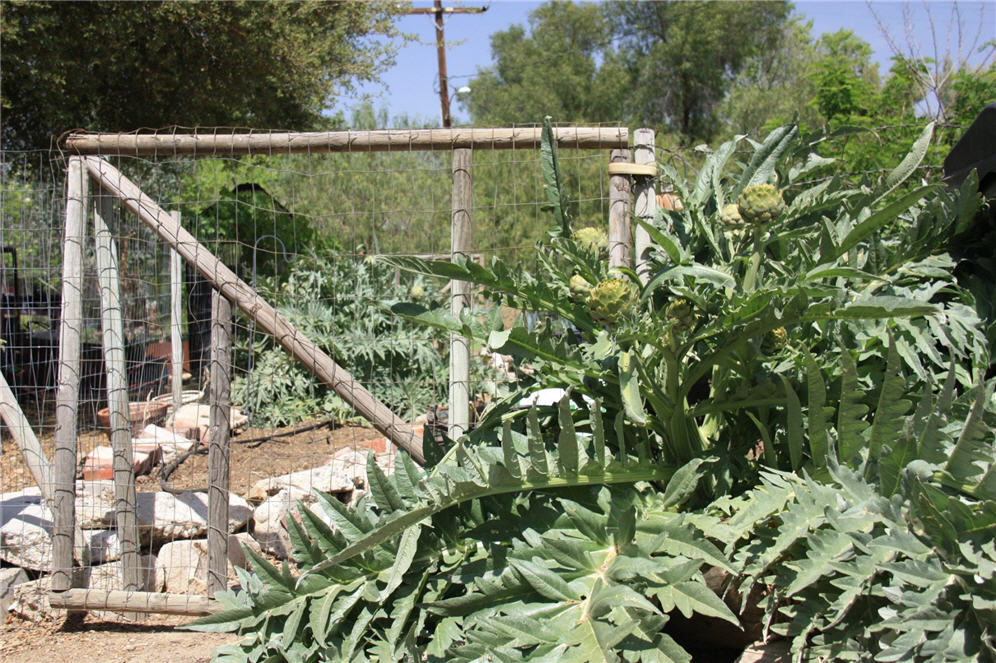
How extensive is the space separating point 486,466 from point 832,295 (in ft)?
3.04

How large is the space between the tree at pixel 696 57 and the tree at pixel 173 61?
16723 millimetres

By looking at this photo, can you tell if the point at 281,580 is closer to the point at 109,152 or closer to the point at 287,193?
the point at 109,152

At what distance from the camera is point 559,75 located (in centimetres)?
2769

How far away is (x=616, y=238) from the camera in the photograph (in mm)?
3219

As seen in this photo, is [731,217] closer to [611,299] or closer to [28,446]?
[611,299]

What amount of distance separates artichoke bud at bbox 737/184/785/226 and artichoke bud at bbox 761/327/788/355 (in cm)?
32

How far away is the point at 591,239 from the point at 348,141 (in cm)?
150

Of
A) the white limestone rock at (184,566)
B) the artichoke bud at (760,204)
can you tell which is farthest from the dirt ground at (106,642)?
the artichoke bud at (760,204)

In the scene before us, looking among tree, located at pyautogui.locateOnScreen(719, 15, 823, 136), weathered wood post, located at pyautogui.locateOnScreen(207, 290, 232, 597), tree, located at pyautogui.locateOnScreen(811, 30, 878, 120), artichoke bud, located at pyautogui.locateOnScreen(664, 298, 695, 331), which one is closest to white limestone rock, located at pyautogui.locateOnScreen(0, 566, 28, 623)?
weathered wood post, located at pyautogui.locateOnScreen(207, 290, 232, 597)

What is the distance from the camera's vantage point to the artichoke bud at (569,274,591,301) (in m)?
2.20

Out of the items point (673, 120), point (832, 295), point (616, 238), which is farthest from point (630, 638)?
point (673, 120)

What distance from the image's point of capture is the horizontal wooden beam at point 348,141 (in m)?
3.32

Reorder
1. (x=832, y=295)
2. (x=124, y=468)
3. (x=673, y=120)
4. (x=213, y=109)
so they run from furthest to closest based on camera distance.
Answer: (x=673, y=120) < (x=213, y=109) < (x=124, y=468) < (x=832, y=295)

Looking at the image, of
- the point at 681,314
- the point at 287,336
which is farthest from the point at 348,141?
the point at 681,314
